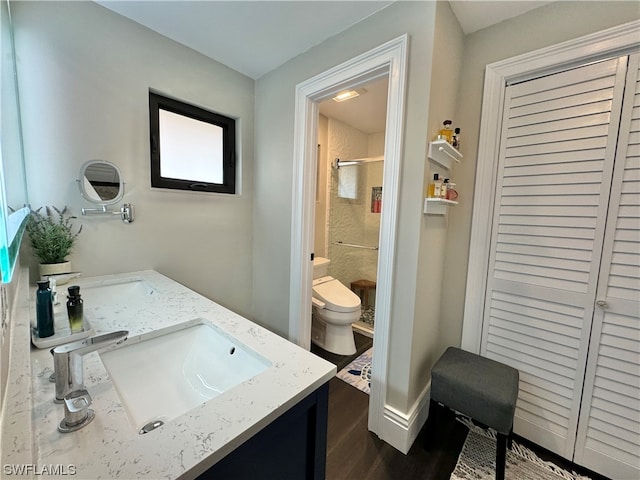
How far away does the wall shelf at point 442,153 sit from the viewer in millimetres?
1193

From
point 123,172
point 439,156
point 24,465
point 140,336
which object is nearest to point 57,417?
point 24,465

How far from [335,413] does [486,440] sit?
0.85 metres

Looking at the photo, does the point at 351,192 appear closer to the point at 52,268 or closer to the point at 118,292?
the point at 118,292

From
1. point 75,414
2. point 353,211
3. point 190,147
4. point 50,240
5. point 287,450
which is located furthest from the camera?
point 353,211

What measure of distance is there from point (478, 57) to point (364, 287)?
2.34 meters

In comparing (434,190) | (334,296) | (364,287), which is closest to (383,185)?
(434,190)

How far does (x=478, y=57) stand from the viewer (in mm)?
1437

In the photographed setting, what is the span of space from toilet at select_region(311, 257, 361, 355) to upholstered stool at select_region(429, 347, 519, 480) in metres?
Result: 0.90

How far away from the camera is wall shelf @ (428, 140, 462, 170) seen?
3.92ft

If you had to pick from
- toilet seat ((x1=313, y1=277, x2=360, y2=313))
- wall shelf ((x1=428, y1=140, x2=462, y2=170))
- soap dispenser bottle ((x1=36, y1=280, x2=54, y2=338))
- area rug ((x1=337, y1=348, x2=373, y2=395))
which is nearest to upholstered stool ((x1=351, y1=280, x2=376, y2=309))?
toilet seat ((x1=313, y1=277, x2=360, y2=313))

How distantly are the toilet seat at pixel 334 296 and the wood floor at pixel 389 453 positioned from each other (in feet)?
2.43

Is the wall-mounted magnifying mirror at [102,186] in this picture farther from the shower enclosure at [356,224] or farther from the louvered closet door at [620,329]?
the louvered closet door at [620,329]

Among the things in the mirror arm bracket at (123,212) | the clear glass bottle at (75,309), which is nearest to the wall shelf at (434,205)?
the clear glass bottle at (75,309)

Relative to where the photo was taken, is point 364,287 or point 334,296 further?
point 364,287
